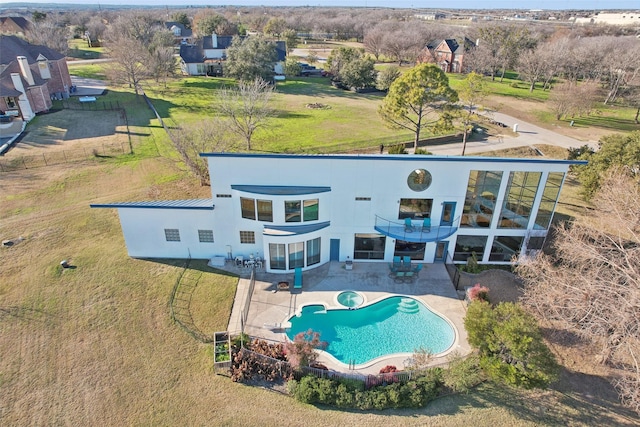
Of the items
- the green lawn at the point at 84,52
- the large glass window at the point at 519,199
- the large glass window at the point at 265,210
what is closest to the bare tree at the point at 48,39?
the green lawn at the point at 84,52

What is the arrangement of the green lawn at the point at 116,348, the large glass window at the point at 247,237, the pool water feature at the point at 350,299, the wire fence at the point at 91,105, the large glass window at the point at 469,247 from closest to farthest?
the green lawn at the point at 116,348 → the pool water feature at the point at 350,299 → the large glass window at the point at 247,237 → the large glass window at the point at 469,247 → the wire fence at the point at 91,105

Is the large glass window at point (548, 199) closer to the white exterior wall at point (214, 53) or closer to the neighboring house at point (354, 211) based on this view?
the neighboring house at point (354, 211)

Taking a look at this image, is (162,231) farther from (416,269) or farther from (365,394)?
(416,269)

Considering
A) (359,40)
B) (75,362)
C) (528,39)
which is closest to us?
(75,362)

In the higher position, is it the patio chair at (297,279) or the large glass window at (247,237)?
the large glass window at (247,237)

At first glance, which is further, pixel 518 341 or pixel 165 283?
pixel 165 283

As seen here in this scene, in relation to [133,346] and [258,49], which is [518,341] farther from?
[258,49]

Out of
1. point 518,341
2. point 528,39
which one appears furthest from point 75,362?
point 528,39

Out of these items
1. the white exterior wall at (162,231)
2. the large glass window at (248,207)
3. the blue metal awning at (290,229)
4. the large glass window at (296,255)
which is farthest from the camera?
the white exterior wall at (162,231)
